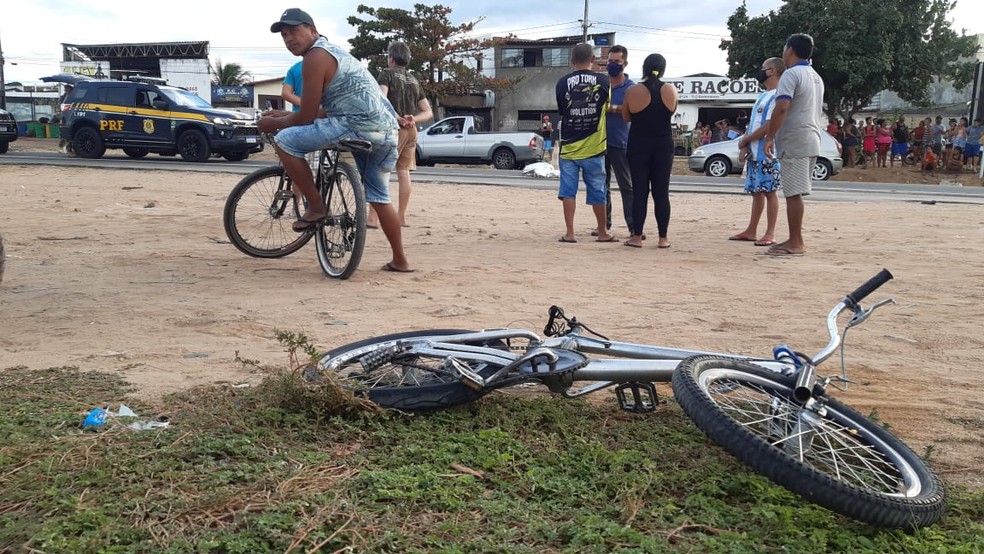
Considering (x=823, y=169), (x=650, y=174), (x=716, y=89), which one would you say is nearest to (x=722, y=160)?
(x=823, y=169)

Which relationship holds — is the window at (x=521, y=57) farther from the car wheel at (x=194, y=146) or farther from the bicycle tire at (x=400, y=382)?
the bicycle tire at (x=400, y=382)

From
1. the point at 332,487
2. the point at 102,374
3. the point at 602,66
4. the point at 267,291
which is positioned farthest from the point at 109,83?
the point at 332,487

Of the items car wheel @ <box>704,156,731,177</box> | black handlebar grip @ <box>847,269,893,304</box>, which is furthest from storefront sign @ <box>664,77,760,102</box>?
black handlebar grip @ <box>847,269,893,304</box>

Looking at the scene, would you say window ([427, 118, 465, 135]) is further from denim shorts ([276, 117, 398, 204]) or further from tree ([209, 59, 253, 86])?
tree ([209, 59, 253, 86])

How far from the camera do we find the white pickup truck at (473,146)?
24953 mm

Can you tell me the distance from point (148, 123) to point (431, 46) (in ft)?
86.4

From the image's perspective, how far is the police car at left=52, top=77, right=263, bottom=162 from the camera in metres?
Result: 20.2

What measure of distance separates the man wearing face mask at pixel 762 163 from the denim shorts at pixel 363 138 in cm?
363

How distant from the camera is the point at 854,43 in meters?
33.6

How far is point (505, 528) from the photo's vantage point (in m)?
2.17

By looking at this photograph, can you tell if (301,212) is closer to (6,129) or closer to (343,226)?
(343,226)

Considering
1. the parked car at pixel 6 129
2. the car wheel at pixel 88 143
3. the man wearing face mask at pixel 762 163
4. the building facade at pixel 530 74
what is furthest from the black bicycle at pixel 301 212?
the building facade at pixel 530 74

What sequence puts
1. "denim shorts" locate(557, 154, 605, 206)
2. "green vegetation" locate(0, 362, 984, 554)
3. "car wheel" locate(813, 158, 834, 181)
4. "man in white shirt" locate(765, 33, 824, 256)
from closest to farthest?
"green vegetation" locate(0, 362, 984, 554) → "man in white shirt" locate(765, 33, 824, 256) → "denim shorts" locate(557, 154, 605, 206) → "car wheel" locate(813, 158, 834, 181)

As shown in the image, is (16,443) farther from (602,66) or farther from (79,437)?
(602,66)
